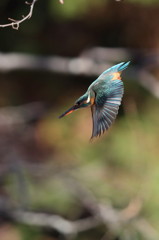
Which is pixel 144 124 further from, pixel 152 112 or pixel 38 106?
pixel 38 106

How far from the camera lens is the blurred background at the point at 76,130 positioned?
2.73 m

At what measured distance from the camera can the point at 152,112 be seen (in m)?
3.89

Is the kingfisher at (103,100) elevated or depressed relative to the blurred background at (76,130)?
depressed

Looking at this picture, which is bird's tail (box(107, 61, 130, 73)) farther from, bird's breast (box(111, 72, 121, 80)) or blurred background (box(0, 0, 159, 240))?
blurred background (box(0, 0, 159, 240))

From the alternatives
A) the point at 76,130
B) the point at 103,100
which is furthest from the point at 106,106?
A: the point at 76,130

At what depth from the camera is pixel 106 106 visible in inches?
22.7

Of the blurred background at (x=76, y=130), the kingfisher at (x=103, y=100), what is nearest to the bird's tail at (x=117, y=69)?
the kingfisher at (x=103, y=100)

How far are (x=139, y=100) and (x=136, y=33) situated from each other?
518 millimetres

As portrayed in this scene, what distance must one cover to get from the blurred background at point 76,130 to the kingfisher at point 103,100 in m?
1.51

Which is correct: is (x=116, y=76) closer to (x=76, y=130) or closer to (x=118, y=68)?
(x=118, y=68)

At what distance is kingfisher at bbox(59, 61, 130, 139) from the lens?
21.8 inches

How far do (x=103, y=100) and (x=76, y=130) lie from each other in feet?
12.3

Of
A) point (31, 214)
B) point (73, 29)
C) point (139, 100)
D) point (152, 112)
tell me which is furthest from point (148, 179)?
point (73, 29)

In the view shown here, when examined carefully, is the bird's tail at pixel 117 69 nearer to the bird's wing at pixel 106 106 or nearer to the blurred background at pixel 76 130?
the bird's wing at pixel 106 106
